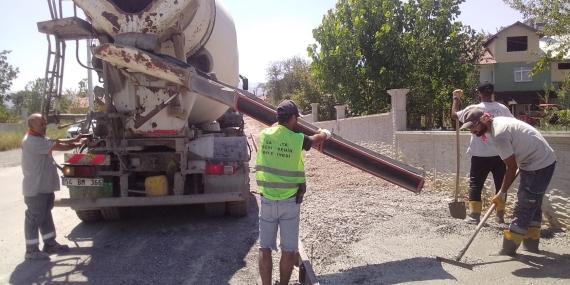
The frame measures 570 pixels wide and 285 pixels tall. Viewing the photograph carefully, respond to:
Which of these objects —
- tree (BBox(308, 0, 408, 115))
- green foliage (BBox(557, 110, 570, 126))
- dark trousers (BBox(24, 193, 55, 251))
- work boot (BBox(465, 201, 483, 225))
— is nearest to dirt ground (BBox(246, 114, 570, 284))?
work boot (BBox(465, 201, 483, 225))

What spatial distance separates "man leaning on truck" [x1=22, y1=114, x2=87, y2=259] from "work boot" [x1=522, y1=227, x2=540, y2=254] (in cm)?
503

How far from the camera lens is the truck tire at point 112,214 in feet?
21.2

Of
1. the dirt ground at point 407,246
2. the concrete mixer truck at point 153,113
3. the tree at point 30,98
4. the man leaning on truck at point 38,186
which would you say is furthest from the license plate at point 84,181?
the tree at point 30,98

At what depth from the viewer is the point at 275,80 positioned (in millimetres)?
59281

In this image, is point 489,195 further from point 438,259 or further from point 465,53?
point 465,53

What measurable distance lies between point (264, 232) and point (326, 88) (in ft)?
45.4

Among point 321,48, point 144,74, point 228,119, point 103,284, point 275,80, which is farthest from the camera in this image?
point 275,80

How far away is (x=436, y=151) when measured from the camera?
8125mm

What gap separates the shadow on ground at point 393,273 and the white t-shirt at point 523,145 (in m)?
1.23

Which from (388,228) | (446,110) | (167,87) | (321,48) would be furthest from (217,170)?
(446,110)

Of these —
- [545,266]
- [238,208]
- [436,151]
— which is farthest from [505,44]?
[545,266]

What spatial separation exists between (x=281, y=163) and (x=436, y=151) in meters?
5.19

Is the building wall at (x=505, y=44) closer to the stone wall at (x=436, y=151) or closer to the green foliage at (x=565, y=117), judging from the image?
the stone wall at (x=436, y=151)

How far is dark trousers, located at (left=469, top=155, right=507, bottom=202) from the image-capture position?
212 inches
